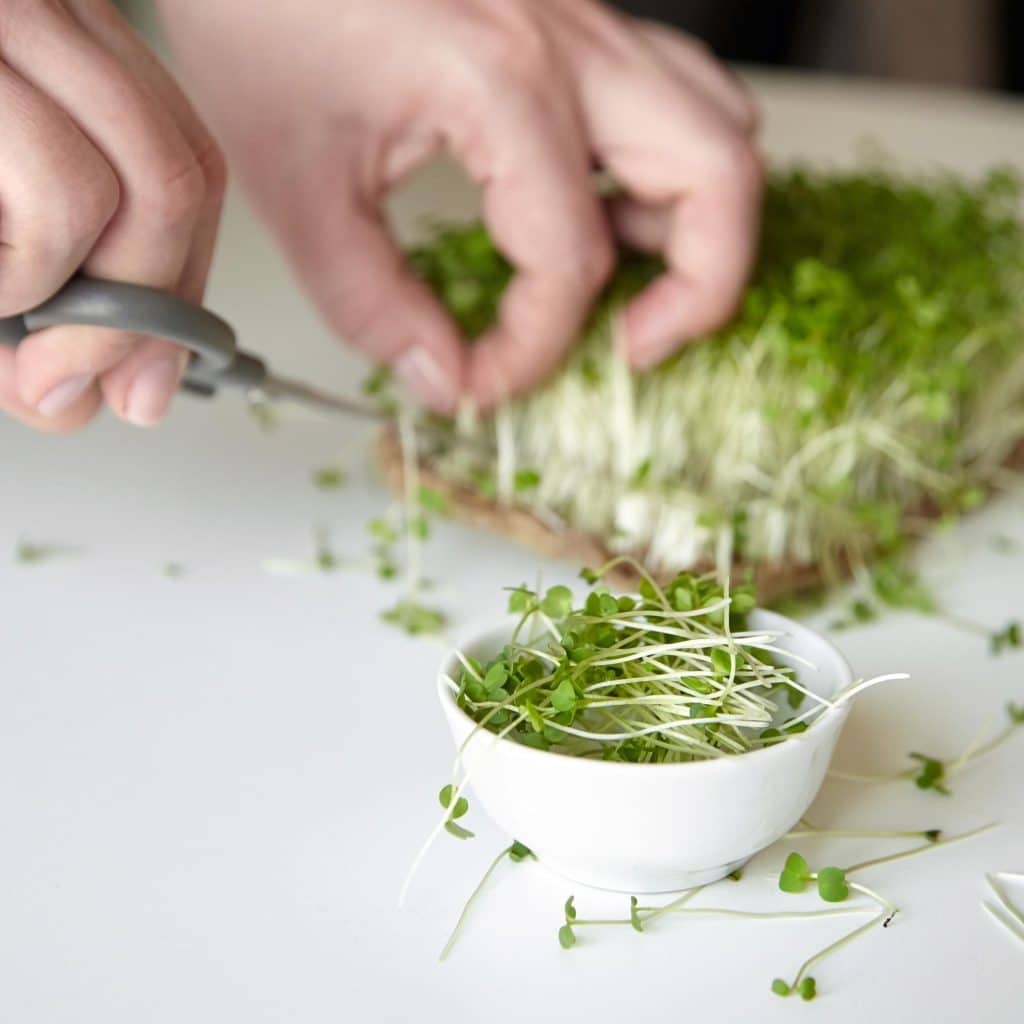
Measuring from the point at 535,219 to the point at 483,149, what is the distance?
79 mm

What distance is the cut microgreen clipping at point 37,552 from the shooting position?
114cm

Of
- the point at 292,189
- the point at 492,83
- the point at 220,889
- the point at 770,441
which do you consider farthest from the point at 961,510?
the point at 220,889

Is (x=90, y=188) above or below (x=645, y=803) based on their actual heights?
above

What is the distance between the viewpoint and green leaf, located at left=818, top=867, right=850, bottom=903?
0.70m

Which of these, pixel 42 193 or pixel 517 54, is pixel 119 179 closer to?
pixel 42 193

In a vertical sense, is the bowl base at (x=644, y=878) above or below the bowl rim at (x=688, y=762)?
below

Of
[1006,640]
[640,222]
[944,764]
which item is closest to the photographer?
[944,764]

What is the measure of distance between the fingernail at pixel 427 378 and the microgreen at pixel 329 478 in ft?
0.40

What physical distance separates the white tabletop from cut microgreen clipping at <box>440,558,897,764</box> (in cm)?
9

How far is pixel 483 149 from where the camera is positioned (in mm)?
1179

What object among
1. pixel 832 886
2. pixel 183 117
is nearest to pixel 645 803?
pixel 832 886

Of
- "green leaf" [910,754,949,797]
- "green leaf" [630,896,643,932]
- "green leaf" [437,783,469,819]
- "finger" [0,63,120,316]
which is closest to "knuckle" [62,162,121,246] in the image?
"finger" [0,63,120,316]

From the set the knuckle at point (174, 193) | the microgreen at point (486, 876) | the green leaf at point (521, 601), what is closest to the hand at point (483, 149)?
the knuckle at point (174, 193)

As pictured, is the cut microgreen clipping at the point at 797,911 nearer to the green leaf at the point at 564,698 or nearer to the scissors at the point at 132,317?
the green leaf at the point at 564,698
